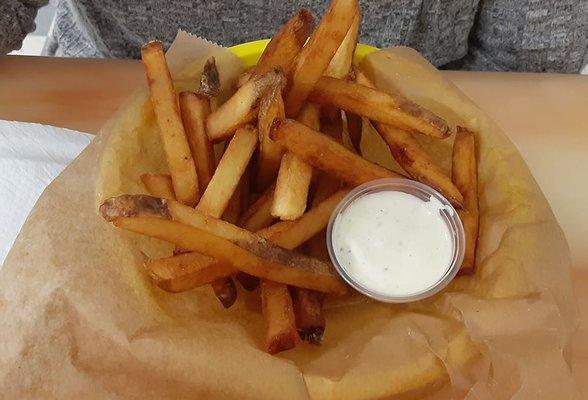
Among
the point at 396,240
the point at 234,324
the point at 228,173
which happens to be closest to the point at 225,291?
the point at 234,324

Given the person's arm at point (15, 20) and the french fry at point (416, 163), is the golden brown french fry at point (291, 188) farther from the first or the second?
the person's arm at point (15, 20)

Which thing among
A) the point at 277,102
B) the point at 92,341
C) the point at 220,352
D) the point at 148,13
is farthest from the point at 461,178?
the point at 148,13

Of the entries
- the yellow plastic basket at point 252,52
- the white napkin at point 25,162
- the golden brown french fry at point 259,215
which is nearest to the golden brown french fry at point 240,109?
the golden brown french fry at point 259,215

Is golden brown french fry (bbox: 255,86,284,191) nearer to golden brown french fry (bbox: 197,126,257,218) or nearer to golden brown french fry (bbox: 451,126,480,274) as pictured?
golden brown french fry (bbox: 197,126,257,218)

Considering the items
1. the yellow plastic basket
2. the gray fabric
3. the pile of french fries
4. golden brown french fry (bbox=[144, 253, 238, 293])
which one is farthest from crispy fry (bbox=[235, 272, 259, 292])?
the gray fabric

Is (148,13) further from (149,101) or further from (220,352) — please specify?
(220,352)
